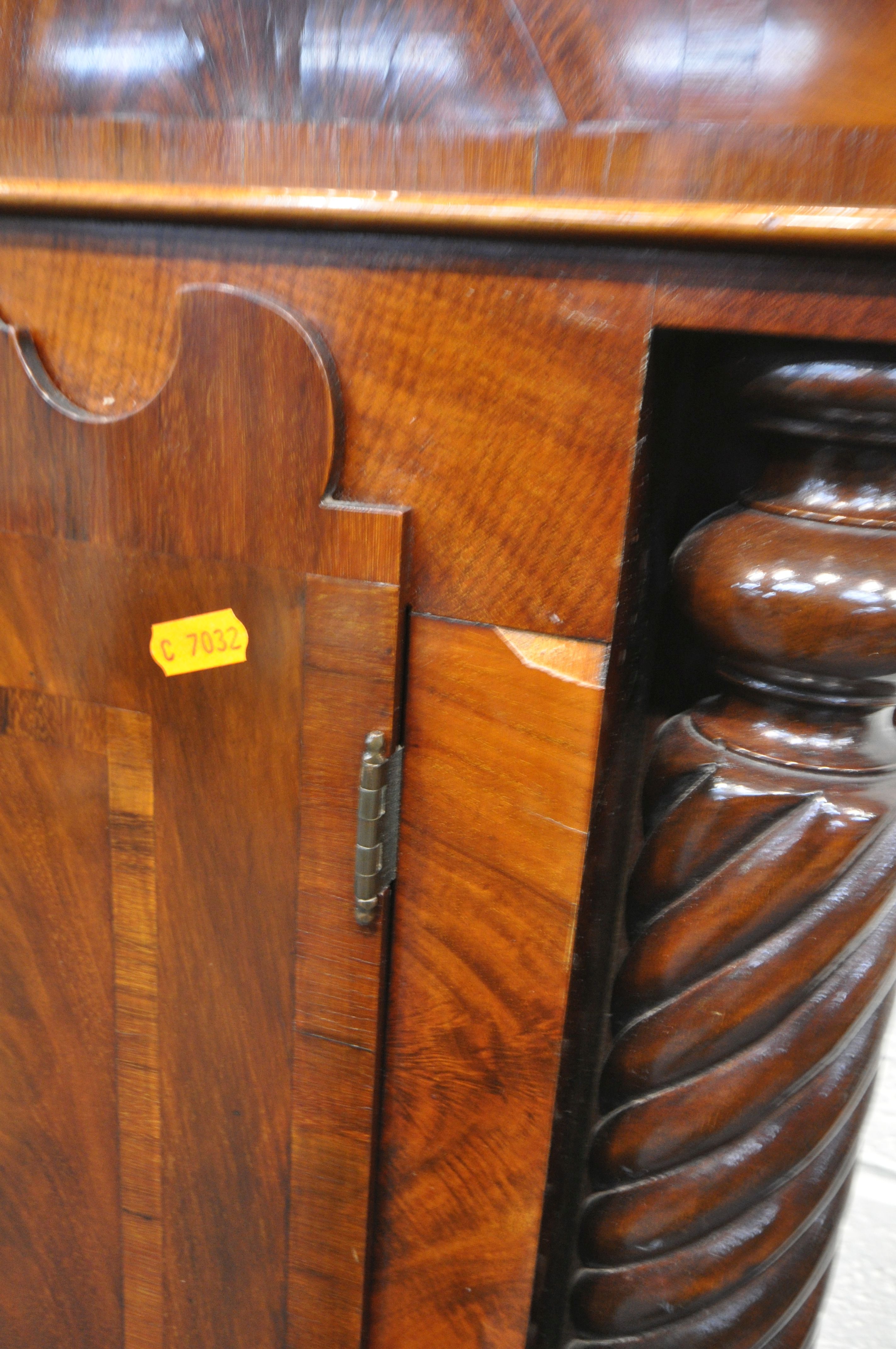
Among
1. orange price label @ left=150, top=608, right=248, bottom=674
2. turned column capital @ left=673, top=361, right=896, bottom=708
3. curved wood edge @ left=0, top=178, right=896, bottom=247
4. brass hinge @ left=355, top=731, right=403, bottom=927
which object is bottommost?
brass hinge @ left=355, top=731, right=403, bottom=927

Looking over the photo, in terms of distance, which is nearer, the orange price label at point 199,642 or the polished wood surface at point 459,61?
the polished wood surface at point 459,61

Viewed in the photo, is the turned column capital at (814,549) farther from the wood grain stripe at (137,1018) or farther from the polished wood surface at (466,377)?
the wood grain stripe at (137,1018)

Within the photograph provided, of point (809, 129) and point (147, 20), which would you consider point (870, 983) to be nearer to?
point (809, 129)

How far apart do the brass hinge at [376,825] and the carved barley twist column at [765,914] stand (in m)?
0.10

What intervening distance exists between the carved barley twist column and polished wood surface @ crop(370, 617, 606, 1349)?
41 mm

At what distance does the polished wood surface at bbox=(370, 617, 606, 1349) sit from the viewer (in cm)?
35

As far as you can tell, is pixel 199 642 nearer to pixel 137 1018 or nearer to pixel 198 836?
pixel 198 836

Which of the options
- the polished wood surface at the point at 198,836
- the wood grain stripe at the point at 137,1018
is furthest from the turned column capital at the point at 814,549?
the wood grain stripe at the point at 137,1018

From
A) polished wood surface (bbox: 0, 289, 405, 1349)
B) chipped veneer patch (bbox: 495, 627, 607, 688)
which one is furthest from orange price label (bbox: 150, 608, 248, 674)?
chipped veneer patch (bbox: 495, 627, 607, 688)

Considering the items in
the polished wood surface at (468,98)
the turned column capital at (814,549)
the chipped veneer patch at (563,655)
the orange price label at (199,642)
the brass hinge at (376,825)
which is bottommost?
the brass hinge at (376,825)

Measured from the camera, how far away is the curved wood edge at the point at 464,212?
27 cm

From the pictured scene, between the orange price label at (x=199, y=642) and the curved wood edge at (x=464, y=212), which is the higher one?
the curved wood edge at (x=464, y=212)

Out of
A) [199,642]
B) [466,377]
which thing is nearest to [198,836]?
[199,642]

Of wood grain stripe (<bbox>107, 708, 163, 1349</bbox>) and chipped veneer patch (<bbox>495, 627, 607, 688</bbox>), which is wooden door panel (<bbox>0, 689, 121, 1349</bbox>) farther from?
chipped veneer patch (<bbox>495, 627, 607, 688</bbox>)
